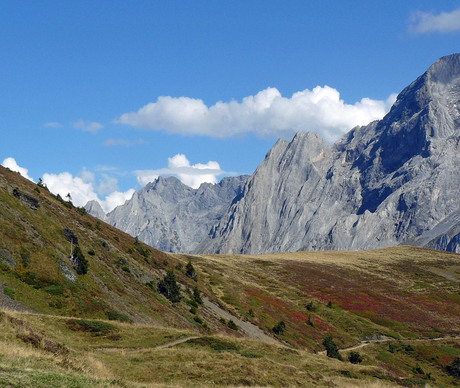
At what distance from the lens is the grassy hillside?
26.5m

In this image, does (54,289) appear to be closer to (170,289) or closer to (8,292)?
(8,292)

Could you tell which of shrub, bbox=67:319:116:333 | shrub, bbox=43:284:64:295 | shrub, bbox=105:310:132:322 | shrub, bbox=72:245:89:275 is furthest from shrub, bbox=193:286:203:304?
shrub, bbox=67:319:116:333

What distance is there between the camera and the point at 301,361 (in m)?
36.5

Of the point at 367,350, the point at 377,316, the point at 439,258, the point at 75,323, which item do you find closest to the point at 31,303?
the point at 75,323

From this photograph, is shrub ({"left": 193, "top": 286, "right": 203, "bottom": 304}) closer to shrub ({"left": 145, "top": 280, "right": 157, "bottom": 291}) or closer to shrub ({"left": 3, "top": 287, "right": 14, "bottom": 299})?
shrub ({"left": 145, "top": 280, "right": 157, "bottom": 291})

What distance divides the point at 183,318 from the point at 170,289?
719cm

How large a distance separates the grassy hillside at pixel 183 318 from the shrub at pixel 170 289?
26 cm

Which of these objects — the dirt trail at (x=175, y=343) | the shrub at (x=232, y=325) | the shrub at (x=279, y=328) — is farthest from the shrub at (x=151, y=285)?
the dirt trail at (x=175, y=343)

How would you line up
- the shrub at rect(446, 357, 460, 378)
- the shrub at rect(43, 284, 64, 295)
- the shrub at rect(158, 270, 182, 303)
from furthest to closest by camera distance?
the shrub at rect(446, 357, 460, 378) → the shrub at rect(158, 270, 182, 303) → the shrub at rect(43, 284, 64, 295)

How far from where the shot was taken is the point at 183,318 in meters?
58.4

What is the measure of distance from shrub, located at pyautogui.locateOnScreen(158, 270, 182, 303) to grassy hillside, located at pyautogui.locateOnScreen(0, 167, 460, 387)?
26cm

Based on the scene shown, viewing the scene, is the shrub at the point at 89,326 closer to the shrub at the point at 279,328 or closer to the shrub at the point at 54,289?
the shrub at the point at 54,289

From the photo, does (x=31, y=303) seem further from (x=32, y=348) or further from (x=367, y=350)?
(x=367, y=350)

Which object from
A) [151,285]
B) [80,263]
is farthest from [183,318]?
[80,263]
